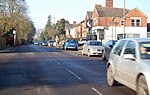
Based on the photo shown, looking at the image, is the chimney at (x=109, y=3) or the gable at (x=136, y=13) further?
the chimney at (x=109, y=3)

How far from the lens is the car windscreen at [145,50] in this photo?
9438mm

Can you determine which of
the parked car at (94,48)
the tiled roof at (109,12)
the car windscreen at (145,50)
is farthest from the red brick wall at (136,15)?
the car windscreen at (145,50)

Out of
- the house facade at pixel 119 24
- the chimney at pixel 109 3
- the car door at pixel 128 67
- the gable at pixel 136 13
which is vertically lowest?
the car door at pixel 128 67

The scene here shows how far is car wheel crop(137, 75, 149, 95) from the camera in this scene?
8.66 m

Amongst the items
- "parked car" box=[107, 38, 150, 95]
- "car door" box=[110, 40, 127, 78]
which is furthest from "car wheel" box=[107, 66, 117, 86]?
"car door" box=[110, 40, 127, 78]

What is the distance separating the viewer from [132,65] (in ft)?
31.5

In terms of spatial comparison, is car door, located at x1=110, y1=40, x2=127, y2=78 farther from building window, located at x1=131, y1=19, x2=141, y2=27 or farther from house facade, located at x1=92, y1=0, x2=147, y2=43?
building window, located at x1=131, y1=19, x2=141, y2=27

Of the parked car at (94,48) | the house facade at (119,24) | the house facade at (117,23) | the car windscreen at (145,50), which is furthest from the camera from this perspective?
the house facade at (117,23)

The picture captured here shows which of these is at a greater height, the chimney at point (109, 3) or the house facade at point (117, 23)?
→ the chimney at point (109, 3)

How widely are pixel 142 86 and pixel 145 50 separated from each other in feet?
4.00

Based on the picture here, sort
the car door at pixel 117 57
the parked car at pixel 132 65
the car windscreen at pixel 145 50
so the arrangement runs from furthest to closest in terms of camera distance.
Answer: the car door at pixel 117 57
the car windscreen at pixel 145 50
the parked car at pixel 132 65

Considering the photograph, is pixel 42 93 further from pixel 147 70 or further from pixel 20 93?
pixel 147 70

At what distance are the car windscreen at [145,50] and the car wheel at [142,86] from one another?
704 mm

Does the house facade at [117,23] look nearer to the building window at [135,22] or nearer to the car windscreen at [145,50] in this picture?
the building window at [135,22]
